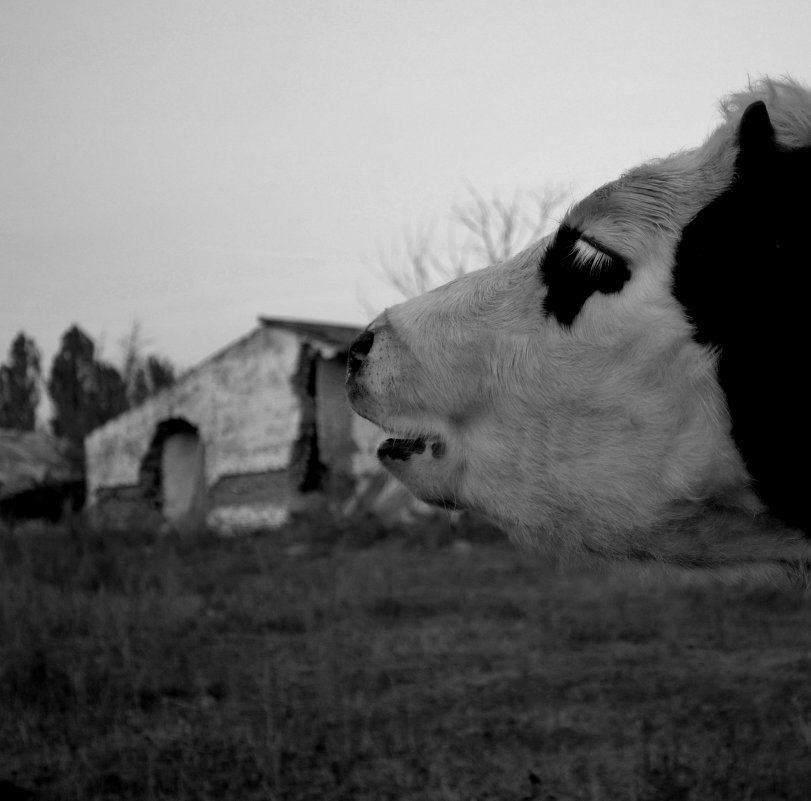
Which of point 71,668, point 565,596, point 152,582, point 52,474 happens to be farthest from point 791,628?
point 52,474

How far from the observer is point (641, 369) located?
6.03 feet

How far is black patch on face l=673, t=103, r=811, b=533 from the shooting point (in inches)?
63.6

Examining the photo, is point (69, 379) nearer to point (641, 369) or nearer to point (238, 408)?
point (238, 408)

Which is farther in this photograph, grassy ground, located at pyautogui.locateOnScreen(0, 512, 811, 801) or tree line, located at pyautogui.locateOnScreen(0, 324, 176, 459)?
tree line, located at pyautogui.locateOnScreen(0, 324, 176, 459)

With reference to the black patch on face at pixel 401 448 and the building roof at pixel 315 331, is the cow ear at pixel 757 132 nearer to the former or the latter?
the black patch on face at pixel 401 448

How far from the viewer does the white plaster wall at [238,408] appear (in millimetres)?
18203

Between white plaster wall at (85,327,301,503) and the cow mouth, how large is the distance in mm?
15849

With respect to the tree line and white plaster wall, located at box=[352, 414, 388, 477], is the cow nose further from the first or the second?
the tree line

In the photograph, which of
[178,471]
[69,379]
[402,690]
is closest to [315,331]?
[178,471]

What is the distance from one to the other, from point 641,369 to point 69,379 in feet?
126

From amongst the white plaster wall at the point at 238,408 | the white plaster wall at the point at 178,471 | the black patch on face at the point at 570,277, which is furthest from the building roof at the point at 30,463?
the black patch on face at the point at 570,277

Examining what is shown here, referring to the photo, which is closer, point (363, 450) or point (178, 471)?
point (363, 450)

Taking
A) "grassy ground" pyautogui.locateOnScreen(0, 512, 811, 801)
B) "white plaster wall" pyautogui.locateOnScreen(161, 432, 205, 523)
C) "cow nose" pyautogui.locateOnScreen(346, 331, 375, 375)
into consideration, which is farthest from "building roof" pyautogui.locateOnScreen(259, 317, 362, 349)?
"cow nose" pyautogui.locateOnScreen(346, 331, 375, 375)

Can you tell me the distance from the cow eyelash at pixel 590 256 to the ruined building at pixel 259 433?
14.4 m
